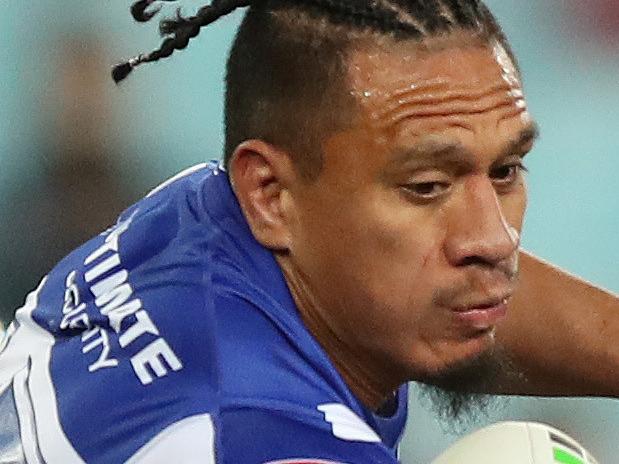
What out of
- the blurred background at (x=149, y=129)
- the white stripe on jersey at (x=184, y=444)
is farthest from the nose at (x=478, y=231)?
the blurred background at (x=149, y=129)

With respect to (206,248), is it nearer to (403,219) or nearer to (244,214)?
(244,214)

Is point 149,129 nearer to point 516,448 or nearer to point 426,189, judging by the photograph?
point 516,448

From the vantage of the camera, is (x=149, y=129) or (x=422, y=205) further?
(x=149, y=129)

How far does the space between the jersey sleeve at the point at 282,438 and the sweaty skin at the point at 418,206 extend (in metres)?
0.12

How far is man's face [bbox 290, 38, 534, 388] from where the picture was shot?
1.01 m

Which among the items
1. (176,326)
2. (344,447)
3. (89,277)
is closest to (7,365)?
(89,277)

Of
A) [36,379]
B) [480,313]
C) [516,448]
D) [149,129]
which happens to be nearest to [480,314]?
[480,313]

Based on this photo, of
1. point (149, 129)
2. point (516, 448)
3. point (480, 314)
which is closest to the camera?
point (480, 314)

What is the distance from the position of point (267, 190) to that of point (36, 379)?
0.22 m

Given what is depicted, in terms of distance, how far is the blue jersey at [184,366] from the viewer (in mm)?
944

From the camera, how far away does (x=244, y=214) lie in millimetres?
1096

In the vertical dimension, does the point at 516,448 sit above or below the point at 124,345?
below

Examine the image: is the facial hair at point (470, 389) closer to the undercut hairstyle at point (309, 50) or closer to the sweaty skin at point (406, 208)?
the sweaty skin at point (406, 208)

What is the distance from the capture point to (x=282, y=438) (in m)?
0.93
